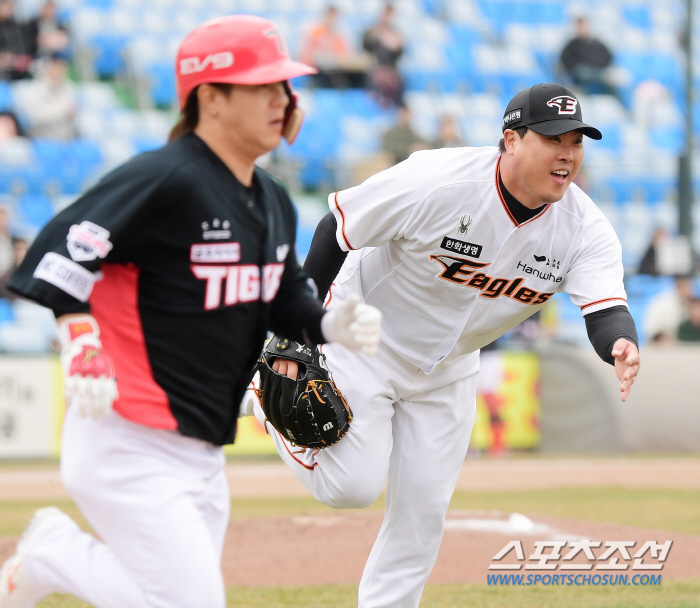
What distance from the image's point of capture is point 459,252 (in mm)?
4660

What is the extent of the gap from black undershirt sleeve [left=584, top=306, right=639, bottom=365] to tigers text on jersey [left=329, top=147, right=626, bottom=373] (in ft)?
0.13

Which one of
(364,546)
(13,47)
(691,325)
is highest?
(13,47)

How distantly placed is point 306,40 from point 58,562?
1390cm

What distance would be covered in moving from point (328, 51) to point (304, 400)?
1272 centimetres

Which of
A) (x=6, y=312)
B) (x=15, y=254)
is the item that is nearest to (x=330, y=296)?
(x=15, y=254)

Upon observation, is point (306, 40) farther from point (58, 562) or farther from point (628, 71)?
point (58, 562)

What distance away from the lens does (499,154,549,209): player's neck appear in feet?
15.2

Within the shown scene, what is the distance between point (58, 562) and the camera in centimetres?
330

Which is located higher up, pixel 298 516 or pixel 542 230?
pixel 542 230

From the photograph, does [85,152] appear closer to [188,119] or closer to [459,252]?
[459,252]

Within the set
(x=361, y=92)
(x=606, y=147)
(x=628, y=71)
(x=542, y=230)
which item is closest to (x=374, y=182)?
(x=542, y=230)

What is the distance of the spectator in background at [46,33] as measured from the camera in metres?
14.5

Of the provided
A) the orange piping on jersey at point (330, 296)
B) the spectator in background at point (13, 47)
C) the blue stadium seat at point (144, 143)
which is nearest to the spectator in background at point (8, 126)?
the spectator in background at point (13, 47)

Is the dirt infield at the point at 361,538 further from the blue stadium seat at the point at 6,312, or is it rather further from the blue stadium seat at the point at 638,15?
the blue stadium seat at the point at 638,15
